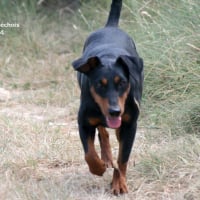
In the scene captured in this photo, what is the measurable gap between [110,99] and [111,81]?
12 centimetres

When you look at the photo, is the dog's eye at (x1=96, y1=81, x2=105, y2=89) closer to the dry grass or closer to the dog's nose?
the dog's nose

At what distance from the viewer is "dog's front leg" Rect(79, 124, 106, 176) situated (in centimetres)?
463

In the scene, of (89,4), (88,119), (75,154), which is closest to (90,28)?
(89,4)

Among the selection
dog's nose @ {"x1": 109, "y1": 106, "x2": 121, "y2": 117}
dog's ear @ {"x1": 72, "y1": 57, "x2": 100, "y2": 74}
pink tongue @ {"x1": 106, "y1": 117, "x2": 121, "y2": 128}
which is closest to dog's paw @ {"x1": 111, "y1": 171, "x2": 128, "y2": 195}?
pink tongue @ {"x1": 106, "y1": 117, "x2": 121, "y2": 128}

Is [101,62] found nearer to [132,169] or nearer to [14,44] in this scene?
[132,169]

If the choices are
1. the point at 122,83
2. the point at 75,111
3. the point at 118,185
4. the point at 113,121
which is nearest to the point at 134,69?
the point at 122,83

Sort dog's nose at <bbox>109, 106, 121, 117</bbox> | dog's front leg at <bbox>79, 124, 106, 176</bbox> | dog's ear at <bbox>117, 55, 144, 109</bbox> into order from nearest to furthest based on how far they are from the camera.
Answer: dog's nose at <bbox>109, 106, 121, 117</bbox> < dog's ear at <bbox>117, 55, 144, 109</bbox> < dog's front leg at <bbox>79, 124, 106, 176</bbox>

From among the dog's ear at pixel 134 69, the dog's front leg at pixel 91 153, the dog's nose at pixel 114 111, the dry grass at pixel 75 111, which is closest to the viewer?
the dog's nose at pixel 114 111

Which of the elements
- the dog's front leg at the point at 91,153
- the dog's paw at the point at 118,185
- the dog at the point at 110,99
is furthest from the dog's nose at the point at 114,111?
the dog's paw at the point at 118,185

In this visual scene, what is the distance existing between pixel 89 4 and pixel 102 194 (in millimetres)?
5215

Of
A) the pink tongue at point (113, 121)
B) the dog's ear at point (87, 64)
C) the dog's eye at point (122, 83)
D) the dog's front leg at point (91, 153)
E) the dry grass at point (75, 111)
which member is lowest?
the dry grass at point (75, 111)

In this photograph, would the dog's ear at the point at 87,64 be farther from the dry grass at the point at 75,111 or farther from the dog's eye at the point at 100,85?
the dry grass at the point at 75,111

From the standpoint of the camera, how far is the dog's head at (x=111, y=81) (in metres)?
4.35

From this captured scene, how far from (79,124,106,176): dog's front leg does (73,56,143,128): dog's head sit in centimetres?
26
